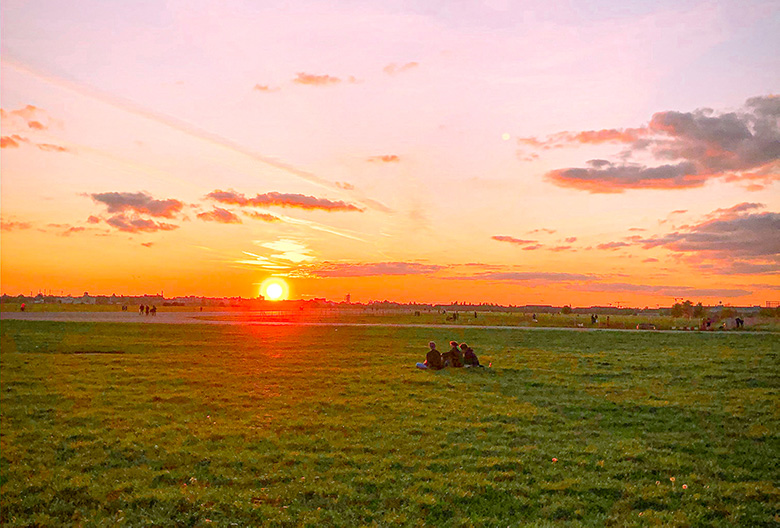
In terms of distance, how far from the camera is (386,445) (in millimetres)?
13992

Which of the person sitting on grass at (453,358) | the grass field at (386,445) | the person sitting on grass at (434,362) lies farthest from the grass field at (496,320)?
the grass field at (386,445)

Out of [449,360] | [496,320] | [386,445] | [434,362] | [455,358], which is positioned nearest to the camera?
[386,445]

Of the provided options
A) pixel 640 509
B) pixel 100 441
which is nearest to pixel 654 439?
pixel 640 509

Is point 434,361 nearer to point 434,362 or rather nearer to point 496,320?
point 434,362

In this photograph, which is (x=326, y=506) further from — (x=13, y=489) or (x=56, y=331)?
(x=56, y=331)

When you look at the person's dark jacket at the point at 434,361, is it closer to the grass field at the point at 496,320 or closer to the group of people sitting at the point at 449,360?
the group of people sitting at the point at 449,360

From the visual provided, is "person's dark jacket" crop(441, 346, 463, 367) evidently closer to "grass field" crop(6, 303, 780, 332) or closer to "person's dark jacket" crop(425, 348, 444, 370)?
"person's dark jacket" crop(425, 348, 444, 370)

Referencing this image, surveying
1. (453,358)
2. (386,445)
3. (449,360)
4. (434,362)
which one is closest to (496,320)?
(449,360)

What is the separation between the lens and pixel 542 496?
35.0 feet

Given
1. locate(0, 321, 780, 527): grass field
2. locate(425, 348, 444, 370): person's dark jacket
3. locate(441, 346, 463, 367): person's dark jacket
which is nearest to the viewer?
locate(0, 321, 780, 527): grass field

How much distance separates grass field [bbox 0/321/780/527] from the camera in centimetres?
1023

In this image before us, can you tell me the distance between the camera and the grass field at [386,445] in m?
10.2

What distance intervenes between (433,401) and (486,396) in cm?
229

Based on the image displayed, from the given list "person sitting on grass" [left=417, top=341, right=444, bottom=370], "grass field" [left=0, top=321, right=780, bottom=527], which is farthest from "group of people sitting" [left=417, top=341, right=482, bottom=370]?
"grass field" [left=0, top=321, right=780, bottom=527]
